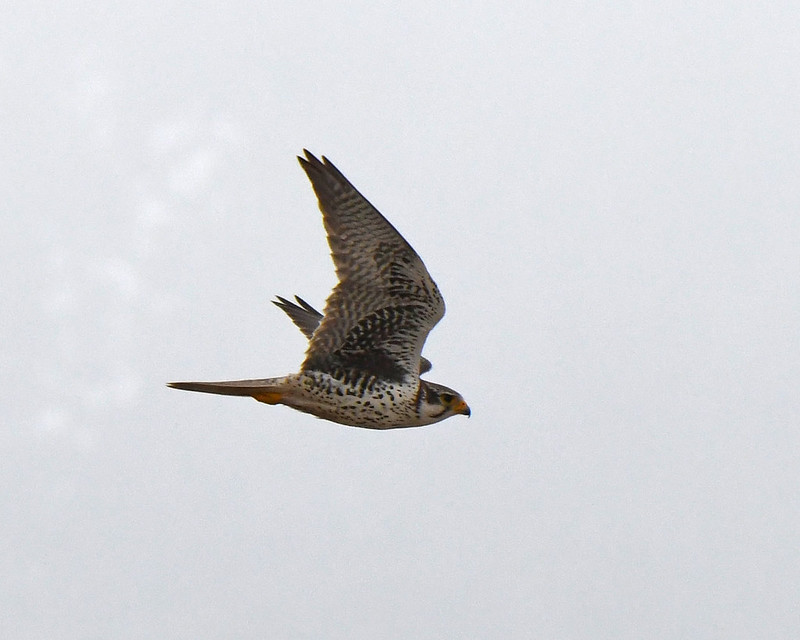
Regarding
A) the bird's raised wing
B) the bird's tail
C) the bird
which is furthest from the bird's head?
the bird's tail

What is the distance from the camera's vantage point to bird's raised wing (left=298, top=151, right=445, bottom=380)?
30.9 ft

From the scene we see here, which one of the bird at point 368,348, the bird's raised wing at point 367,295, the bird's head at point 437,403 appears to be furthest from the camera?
the bird's head at point 437,403

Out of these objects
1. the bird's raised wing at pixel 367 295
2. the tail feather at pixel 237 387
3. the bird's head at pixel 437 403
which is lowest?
the tail feather at pixel 237 387

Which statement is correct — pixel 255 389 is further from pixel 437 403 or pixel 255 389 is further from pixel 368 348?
pixel 437 403

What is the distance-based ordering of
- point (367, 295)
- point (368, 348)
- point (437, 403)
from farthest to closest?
1. point (437, 403)
2. point (368, 348)
3. point (367, 295)

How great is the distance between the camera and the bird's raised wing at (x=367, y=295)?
9422mm

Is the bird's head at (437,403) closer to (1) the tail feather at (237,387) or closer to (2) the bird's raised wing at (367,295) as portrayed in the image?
(2) the bird's raised wing at (367,295)

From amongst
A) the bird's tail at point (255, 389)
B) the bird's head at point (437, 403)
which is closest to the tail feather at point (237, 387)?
the bird's tail at point (255, 389)

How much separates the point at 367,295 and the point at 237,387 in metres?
1.29

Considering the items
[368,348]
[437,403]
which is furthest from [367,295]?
[437,403]

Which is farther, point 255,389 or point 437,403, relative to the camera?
point 437,403

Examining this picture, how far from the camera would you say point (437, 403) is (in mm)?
10422

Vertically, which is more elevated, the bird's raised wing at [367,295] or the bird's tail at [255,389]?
the bird's raised wing at [367,295]

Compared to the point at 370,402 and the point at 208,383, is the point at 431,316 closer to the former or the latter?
the point at 370,402
